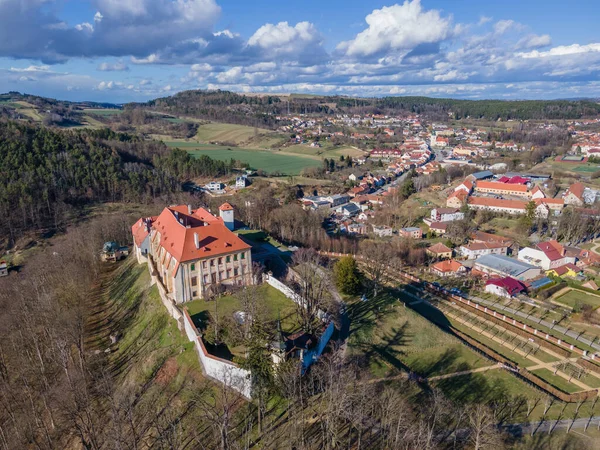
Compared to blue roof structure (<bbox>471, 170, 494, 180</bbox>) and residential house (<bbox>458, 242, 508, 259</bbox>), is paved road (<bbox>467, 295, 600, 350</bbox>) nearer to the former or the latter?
residential house (<bbox>458, 242, 508, 259</bbox>)

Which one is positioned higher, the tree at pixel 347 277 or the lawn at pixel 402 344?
the tree at pixel 347 277

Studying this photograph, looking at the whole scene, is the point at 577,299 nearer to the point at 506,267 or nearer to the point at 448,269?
the point at 506,267

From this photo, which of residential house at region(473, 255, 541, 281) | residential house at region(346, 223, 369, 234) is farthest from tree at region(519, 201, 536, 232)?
residential house at region(346, 223, 369, 234)

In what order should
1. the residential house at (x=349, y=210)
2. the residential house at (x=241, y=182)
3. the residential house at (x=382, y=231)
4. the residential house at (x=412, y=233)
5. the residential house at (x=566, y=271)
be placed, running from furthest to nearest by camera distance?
the residential house at (x=241, y=182), the residential house at (x=349, y=210), the residential house at (x=382, y=231), the residential house at (x=412, y=233), the residential house at (x=566, y=271)

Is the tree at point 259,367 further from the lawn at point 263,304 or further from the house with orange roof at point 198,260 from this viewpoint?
the house with orange roof at point 198,260

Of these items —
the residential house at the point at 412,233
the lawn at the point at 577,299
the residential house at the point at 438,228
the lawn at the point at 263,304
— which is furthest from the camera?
the residential house at the point at 438,228

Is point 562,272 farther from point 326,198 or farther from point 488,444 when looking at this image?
point 326,198

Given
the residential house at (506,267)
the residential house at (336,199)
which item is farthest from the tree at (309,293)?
the residential house at (336,199)
